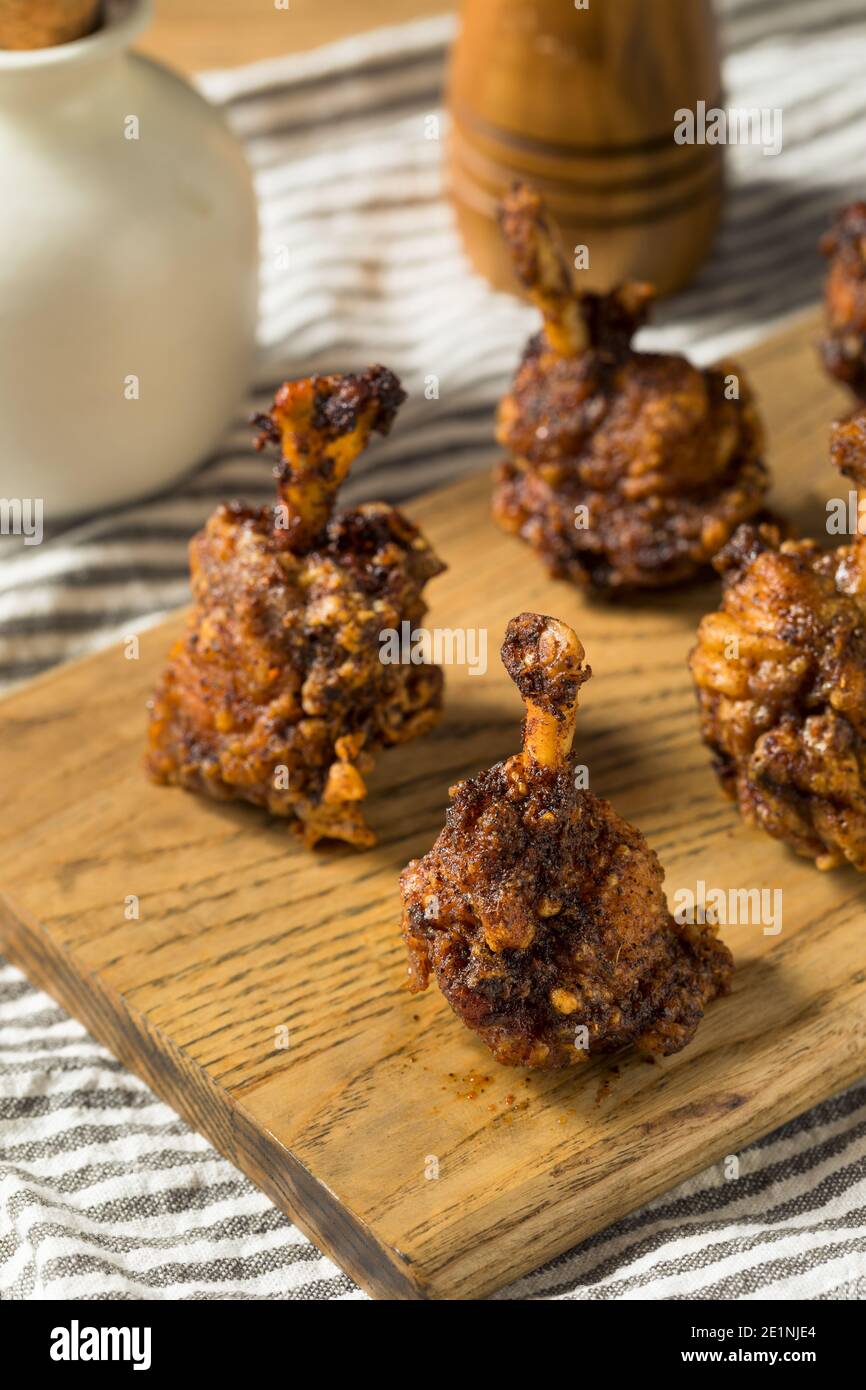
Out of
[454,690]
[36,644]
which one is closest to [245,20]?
[36,644]

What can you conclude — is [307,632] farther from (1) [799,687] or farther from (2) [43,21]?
(2) [43,21]

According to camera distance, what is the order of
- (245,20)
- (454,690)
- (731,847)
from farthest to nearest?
1. (245,20)
2. (454,690)
3. (731,847)

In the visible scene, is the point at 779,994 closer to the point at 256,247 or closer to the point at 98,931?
the point at 98,931

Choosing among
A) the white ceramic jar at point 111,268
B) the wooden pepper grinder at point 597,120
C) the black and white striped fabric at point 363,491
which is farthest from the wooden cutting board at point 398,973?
the wooden pepper grinder at point 597,120

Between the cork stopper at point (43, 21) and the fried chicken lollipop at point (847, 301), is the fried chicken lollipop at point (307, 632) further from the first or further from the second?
the fried chicken lollipop at point (847, 301)

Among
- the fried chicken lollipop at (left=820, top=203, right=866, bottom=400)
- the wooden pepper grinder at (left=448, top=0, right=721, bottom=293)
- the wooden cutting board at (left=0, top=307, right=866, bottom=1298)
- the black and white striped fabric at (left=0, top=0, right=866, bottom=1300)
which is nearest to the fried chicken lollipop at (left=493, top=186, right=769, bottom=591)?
the wooden cutting board at (left=0, top=307, right=866, bottom=1298)

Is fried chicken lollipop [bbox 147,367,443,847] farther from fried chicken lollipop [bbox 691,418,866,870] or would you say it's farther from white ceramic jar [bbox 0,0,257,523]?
white ceramic jar [bbox 0,0,257,523]

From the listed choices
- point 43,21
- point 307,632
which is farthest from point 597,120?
point 307,632
